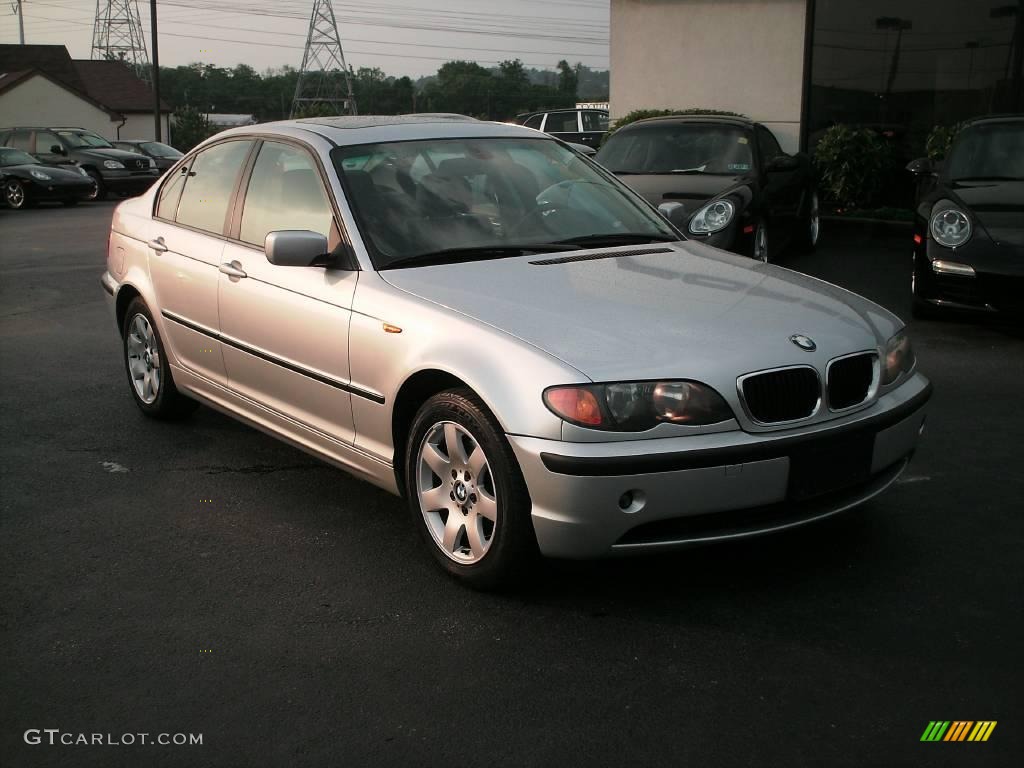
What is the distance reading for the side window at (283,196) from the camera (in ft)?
16.1

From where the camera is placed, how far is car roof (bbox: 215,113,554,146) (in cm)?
511

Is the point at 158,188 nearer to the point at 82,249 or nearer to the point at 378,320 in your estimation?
the point at 378,320

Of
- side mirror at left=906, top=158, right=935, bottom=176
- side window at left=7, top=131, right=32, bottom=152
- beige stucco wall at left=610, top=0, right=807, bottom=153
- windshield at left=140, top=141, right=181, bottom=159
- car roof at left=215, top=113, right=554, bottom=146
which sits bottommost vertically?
windshield at left=140, top=141, right=181, bottom=159

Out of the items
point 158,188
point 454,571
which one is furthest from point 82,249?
point 454,571

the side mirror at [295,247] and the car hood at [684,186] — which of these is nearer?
the side mirror at [295,247]

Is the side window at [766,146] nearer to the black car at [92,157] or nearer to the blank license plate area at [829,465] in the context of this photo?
the blank license plate area at [829,465]

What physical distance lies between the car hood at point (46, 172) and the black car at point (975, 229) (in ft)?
64.7

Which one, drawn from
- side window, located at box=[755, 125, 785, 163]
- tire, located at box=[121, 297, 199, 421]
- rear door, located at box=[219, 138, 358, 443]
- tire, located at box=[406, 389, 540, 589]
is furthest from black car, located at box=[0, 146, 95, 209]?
tire, located at box=[406, 389, 540, 589]

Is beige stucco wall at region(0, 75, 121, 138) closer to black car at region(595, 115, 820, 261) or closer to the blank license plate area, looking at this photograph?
black car at region(595, 115, 820, 261)

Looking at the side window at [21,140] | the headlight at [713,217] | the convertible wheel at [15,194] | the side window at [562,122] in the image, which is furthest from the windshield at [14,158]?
the headlight at [713,217]

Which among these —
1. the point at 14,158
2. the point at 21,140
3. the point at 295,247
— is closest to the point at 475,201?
the point at 295,247

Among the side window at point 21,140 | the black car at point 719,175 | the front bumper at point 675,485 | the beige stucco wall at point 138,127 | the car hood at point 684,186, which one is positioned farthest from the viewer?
the beige stucco wall at point 138,127

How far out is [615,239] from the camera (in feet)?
16.5

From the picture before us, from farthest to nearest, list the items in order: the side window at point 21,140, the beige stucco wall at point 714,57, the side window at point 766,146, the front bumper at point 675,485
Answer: the side window at point 21,140
the beige stucco wall at point 714,57
the side window at point 766,146
the front bumper at point 675,485
